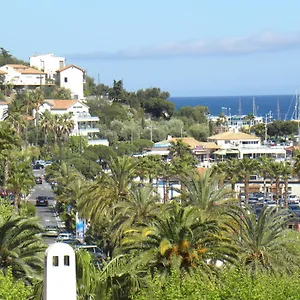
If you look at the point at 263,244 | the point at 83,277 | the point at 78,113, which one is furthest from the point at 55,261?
the point at 78,113

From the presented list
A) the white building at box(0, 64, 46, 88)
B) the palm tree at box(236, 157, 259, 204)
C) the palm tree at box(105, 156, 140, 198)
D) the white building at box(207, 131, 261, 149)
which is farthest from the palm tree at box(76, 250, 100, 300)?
the white building at box(0, 64, 46, 88)

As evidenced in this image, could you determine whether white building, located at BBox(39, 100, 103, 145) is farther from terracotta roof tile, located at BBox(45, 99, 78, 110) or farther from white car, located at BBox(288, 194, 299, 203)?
white car, located at BBox(288, 194, 299, 203)

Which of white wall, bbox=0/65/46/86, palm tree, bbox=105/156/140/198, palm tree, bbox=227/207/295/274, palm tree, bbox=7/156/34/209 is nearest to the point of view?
palm tree, bbox=227/207/295/274

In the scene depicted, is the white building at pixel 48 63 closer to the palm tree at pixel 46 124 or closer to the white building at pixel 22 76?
the white building at pixel 22 76

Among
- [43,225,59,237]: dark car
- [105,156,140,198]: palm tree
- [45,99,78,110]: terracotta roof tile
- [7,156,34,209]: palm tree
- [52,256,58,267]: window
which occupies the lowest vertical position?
[43,225,59,237]: dark car

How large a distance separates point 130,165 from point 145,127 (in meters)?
87.8

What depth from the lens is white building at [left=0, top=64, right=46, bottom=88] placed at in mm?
127125

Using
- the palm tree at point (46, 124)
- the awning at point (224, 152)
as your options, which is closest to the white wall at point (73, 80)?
the awning at point (224, 152)

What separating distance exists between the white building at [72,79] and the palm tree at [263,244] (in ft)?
355

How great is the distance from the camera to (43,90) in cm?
13075

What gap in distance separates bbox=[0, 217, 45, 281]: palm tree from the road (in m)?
20.3

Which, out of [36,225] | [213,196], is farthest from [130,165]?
[36,225]

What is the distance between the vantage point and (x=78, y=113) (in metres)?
115

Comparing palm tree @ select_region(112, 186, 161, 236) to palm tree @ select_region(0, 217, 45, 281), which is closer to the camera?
palm tree @ select_region(0, 217, 45, 281)
